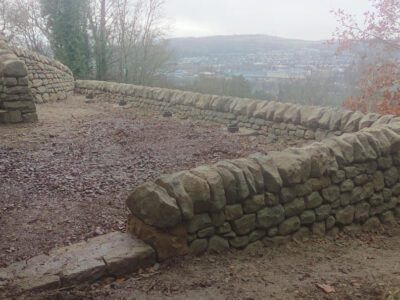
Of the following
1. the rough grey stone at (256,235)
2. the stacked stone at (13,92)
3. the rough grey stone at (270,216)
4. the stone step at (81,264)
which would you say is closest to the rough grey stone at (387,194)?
the rough grey stone at (270,216)

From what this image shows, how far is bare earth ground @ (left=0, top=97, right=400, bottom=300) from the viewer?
239cm

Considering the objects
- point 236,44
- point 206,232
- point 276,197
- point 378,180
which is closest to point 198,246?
point 206,232

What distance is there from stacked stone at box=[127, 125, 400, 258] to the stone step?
0.50 feet

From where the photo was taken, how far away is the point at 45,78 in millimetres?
11289

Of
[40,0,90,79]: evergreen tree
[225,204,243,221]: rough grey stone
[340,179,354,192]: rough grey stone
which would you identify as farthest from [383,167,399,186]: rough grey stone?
[40,0,90,79]: evergreen tree

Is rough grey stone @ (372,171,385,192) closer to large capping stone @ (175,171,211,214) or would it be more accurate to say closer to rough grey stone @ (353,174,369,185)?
rough grey stone @ (353,174,369,185)

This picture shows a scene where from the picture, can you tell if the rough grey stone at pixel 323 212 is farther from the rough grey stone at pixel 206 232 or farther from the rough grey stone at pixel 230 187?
the rough grey stone at pixel 206 232

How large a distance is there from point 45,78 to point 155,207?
10.4 meters

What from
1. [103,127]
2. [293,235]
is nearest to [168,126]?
[103,127]

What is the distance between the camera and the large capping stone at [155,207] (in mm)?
2590

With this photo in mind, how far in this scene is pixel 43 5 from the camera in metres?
17.3

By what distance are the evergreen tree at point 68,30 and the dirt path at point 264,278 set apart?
1779 centimetres

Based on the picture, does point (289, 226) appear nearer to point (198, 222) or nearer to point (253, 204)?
point (253, 204)

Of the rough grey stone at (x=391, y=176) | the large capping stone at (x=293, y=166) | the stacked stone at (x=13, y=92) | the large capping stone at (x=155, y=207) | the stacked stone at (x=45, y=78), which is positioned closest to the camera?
the large capping stone at (x=155, y=207)
